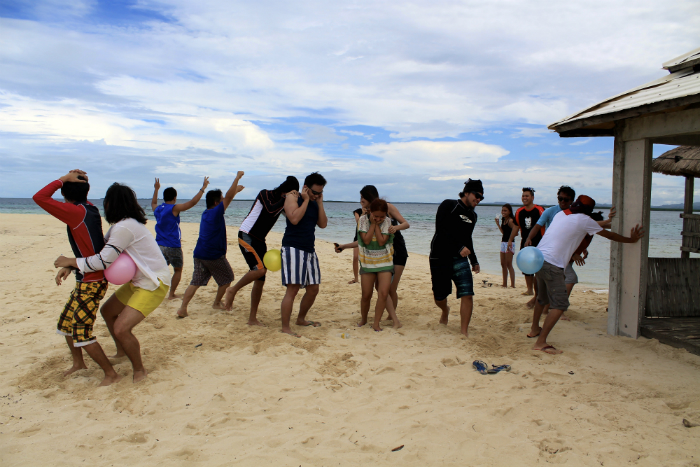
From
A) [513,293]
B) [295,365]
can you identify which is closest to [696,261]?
[513,293]

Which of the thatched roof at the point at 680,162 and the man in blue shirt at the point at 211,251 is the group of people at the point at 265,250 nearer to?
the man in blue shirt at the point at 211,251

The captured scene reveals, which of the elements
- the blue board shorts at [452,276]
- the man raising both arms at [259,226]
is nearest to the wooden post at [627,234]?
the blue board shorts at [452,276]

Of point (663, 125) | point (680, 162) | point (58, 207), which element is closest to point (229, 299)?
point (58, 207)

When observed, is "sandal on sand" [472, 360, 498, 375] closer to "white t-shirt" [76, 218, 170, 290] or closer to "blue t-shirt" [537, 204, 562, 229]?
"blue t-shirt" [537, 204, 562, 229]

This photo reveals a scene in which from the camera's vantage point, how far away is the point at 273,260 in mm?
5059

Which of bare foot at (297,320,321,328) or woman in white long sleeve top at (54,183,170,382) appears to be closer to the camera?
woman in white long sleeve top at (54,183,170,382)

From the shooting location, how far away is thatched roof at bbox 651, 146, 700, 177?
244 inches

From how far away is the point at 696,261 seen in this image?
5.85m

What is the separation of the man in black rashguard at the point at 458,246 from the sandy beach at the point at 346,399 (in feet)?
1.87

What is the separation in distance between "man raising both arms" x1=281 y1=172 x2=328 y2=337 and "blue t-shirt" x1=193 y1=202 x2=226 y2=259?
122 cm

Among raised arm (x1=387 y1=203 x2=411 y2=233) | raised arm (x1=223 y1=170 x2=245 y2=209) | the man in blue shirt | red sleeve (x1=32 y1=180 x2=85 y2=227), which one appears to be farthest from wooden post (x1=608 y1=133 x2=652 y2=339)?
red sleeve (x1=32 y1=180 x2=85 y2=227)

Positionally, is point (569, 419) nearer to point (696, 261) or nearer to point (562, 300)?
point (562, 300)

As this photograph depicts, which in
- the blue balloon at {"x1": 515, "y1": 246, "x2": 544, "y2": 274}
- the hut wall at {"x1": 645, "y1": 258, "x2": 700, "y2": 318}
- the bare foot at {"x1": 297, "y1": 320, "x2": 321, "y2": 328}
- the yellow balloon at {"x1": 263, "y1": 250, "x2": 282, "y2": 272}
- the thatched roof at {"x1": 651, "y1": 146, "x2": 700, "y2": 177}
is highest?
the thatched roof at {"x1": 651, "y1": 146, "x2": 700, "y2": 177}

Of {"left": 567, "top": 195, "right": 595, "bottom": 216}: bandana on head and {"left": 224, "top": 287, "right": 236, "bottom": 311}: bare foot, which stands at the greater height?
{"left": 567, "top": 195, "right": 595, "bottom": 216}: bandana on head
